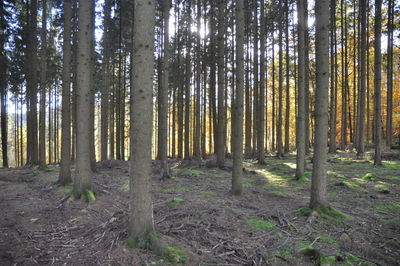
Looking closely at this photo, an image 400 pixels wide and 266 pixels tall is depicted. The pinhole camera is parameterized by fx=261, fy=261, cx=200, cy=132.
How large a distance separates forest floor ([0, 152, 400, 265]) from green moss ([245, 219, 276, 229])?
21 mm

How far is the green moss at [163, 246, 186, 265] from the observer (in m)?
3.74

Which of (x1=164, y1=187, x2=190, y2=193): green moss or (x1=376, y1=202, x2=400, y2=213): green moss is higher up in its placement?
(x1=164, y1=187, x2=190, y2=193): green moss

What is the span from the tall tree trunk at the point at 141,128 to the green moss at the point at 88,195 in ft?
11.1

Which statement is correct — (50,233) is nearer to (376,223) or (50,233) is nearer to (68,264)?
(68,264)

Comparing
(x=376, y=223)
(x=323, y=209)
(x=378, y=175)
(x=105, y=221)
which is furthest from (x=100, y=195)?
(x=378, y=175)

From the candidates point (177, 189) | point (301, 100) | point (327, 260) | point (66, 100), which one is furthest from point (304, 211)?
point (66, 100)

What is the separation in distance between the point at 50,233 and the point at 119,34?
14.5 meters

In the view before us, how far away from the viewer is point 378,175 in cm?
1114

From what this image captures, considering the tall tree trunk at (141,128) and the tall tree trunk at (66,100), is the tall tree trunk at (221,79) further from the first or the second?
the tall tree trunk at (141,128)

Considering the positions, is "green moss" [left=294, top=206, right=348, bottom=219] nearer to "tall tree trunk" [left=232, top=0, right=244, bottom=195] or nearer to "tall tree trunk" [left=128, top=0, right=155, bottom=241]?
"tall tree trunk" [left=232, top=0, right=244, bottom=195]

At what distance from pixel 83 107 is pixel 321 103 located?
20.1 feet

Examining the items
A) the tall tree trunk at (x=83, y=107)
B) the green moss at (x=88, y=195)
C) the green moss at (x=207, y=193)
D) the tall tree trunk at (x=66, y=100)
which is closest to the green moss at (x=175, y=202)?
the green moss at (x=207, y=193)

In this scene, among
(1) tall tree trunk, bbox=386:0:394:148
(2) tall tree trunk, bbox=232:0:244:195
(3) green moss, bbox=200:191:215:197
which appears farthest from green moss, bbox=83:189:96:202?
(1) tall tree trunk, bbox=386:0:394:148

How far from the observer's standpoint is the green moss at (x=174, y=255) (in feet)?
12.3
